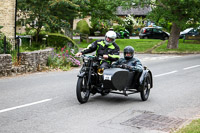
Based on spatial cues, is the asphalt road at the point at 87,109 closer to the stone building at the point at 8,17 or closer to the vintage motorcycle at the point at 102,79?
the vintage motorcycle at the point at 102,79

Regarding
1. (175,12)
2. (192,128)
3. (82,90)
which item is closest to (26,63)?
(82,90)

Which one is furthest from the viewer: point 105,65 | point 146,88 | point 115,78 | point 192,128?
point 146,88

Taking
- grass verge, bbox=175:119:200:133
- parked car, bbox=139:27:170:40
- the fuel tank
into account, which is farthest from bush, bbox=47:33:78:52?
parked car, bbox=139:27:170:40

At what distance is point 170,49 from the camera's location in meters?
30.6

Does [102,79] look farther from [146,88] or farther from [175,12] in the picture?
[175,12]

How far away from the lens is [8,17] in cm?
2216

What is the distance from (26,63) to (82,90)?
23.3 feet

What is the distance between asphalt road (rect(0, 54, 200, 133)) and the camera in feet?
23.5

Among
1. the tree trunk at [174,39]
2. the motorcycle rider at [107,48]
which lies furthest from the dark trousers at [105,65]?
the tree trunk at [174,39]

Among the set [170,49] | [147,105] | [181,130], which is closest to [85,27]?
[170,49]

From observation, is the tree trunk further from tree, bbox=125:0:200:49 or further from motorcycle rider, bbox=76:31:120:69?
motorcycle rider, bbox=76:31:120:69

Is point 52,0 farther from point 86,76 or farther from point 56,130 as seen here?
point 56,130

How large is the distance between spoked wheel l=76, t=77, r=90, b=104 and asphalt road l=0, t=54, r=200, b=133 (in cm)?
17

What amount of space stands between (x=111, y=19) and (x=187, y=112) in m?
24.1
